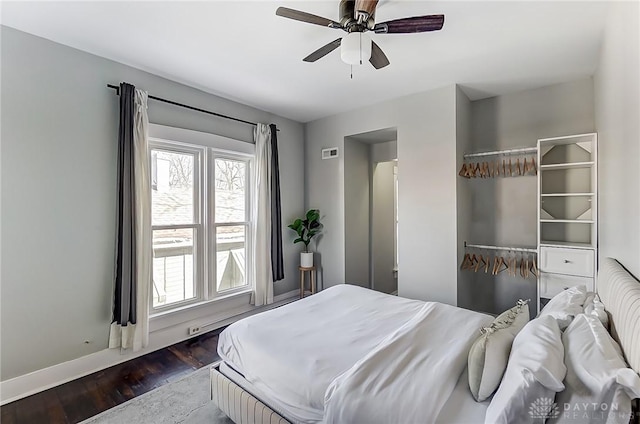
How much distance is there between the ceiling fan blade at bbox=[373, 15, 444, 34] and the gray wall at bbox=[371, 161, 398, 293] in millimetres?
2956

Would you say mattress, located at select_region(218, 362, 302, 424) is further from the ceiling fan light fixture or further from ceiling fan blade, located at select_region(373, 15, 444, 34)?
ceiling fan blade, located at select_region(373, 15, 444, 34)

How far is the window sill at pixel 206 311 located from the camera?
9.81 ft

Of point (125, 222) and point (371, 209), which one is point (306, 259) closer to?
point (371, 209)

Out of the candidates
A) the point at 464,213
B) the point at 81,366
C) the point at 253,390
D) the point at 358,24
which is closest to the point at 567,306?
the point at 253,390

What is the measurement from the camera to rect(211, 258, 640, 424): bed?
120 centimetres

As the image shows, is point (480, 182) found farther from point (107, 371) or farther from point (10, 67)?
point (10, 67)

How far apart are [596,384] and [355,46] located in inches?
76.8

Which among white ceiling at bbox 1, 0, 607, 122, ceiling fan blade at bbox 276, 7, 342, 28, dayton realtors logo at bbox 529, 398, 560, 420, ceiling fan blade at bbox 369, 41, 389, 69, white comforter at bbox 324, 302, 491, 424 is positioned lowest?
white comforter at bbox 324, 302, 491, 424

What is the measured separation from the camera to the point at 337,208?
4.30 meters

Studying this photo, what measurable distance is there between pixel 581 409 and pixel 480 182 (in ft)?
10.3

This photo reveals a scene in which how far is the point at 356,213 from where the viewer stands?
443 centimetres

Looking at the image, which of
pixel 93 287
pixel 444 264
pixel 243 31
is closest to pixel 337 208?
pixel 444 264

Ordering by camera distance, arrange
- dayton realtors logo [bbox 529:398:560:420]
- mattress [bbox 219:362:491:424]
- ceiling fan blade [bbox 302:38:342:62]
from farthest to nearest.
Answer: ceiling fan blade [bbox 302:38:342:62]
mattress [bbox 219:362:491:424]
dayton realtors logo [bbox 529:398:560:420]

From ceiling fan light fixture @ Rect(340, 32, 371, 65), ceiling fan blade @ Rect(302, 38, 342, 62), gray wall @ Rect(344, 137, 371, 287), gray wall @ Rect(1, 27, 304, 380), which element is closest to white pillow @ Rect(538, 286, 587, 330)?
ceiling fan light fixture @ Rect(340, 32, 371, 65)
